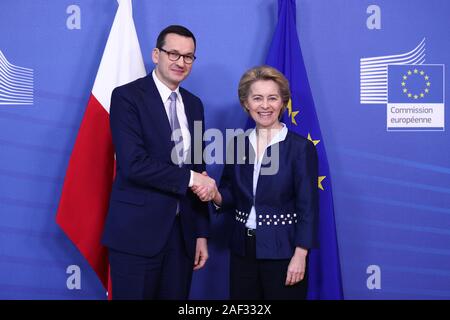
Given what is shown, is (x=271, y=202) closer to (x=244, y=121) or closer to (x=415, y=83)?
(x=244, y=121)

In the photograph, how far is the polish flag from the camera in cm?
240

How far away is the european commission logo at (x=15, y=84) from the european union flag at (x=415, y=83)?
84.0 inches

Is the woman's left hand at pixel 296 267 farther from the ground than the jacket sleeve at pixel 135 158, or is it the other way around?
the jacket sleeve at pixel 135 158

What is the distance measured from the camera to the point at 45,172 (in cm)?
268

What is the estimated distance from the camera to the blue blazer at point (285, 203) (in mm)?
1919

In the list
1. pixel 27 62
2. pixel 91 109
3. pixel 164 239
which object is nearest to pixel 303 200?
pixel 164 239

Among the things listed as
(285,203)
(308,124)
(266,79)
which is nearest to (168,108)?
(266,79)

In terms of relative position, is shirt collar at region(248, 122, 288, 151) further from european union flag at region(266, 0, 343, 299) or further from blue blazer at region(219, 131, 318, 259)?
european union flag at region(266, 0, 343, 299)

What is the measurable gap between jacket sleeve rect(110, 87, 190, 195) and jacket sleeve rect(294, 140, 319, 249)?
0.48 meters

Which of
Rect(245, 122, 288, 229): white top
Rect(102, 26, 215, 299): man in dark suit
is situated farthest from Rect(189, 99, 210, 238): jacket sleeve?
Rect(245, 122, 288, 229): white top

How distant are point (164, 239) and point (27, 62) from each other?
1439 millimetres

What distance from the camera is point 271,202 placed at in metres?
1.96

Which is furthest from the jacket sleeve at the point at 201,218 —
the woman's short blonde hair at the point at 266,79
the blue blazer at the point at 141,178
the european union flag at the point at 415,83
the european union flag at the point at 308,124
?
the european union flag at the point at 415,83

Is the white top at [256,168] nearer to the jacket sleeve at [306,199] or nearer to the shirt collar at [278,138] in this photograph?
the shirt collar at [278,138]
